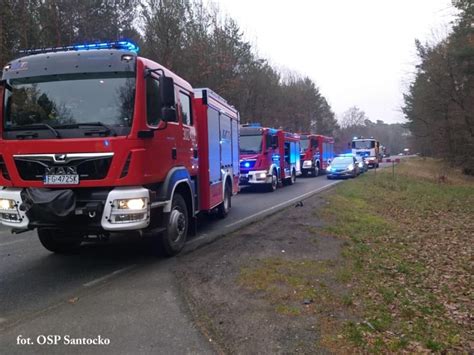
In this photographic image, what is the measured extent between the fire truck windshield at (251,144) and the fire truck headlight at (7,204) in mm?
13648

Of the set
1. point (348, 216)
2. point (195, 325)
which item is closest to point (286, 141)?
point (348, 216)

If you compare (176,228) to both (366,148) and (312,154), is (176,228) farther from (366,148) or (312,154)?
(366,148)

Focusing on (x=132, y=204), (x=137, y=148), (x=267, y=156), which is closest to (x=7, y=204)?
(x=132, y=204)

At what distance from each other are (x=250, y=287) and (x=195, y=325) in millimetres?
1216

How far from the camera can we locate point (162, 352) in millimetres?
3945

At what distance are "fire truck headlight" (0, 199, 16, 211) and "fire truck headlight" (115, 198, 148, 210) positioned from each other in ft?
5.17

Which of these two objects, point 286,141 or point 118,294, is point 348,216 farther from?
point 286,141

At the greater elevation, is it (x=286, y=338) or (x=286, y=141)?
(x=286, y=141)

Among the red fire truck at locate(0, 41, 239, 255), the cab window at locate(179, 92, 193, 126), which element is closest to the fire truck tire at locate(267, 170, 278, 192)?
the cab window at locate(179, 92, 193, 126)

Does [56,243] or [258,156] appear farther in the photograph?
[258,156]

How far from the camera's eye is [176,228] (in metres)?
7.31

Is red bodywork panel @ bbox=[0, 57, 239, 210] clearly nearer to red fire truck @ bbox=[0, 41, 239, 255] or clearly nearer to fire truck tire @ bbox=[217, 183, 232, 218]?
red fire truck @ bbox=[0, 41, 239, 255]

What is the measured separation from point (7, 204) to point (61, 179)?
1.02m

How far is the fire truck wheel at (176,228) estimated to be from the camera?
23.2ft
